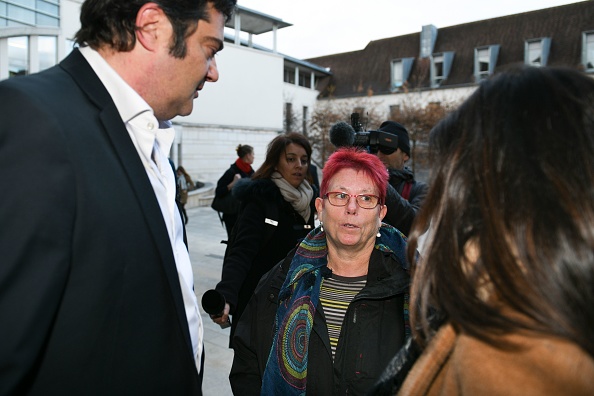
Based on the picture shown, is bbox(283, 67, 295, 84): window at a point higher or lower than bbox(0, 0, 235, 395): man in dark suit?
higher

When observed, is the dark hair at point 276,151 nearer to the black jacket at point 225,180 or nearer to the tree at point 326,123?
the black jacket at point 225,180

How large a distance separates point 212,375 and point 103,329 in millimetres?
3099

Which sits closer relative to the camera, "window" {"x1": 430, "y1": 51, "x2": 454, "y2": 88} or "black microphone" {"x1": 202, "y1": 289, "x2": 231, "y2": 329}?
"black microphone" {"x1": 202, "y1": 289, "x2": 231, "y2": 329}

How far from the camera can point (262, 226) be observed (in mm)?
3146

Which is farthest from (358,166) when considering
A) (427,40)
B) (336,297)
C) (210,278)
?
(427,40)

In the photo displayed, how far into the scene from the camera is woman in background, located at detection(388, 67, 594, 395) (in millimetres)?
823

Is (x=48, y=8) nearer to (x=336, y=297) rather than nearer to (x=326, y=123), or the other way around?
(x=326, y=123)

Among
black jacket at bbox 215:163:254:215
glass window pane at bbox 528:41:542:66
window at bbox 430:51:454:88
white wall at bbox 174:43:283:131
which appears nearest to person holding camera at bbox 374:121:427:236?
black jacket at bbox 215:163:254:215

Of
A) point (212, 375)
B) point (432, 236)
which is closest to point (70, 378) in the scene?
point (432, 236)

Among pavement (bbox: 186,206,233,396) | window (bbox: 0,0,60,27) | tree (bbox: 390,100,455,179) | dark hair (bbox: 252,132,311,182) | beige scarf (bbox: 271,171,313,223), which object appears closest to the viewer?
beige scarf (bbox: 271,171,313,223)

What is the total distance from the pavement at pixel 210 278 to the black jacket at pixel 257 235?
95 cm

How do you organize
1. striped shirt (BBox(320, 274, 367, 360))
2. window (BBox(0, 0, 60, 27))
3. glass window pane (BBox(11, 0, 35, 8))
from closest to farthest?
striped shirt (BBox(320, 274, 367, 360))
window (BBox(0, 0, 60, 27))
glass window pane (BBox(11, 0, 35, 8))

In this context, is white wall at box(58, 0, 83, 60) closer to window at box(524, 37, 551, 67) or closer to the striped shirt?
the striped shirt

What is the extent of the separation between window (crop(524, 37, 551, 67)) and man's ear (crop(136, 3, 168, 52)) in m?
34.6
